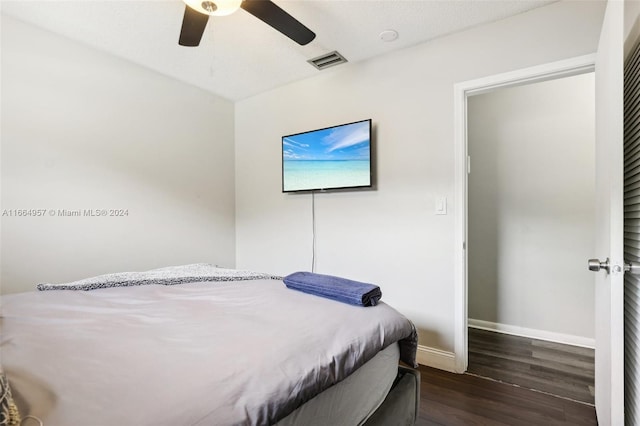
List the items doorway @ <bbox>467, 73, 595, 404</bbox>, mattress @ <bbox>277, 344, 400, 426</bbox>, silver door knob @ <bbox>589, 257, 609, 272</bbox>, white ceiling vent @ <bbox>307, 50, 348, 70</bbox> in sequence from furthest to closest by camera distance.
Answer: doorway @ <bbox>467, 73, 595, 404</bbox>
white ceiling vent @ <bbox>307, 50, 348, 70</bbox>
silver door knob @ <bbox>589, 257, 609, 272</bbox>
mattress @ <bbox>277, 344, 400, 426</bbox>

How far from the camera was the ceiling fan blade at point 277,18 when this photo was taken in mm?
1658

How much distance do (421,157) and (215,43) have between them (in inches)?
73.1

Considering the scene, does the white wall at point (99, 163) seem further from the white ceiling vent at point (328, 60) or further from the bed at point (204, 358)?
the white ceiling vent at point (328, 60)

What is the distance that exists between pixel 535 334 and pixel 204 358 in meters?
3.21

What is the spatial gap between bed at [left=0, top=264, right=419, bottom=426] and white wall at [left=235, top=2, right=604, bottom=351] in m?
1.09

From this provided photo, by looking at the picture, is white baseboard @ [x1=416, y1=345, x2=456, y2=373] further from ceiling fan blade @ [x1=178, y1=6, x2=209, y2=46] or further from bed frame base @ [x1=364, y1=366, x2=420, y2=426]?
ceiling fan blade @ [x1=178, y1=6, x2=209, y2=46]

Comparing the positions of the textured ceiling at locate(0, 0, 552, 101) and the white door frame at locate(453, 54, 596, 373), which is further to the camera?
the white door frame at locate(453, 54, 596, 373)

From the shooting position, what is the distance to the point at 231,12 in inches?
67.9

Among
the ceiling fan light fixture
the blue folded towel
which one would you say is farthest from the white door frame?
the ceiling fan light fixture

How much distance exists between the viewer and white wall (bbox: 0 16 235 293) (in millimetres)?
2240

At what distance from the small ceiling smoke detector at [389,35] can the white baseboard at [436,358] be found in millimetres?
2382

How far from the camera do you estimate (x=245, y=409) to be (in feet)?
2.38

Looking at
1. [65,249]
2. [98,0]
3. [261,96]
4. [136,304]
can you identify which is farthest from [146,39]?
[136,304]

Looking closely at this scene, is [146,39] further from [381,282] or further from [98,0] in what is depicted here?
[381,282]
